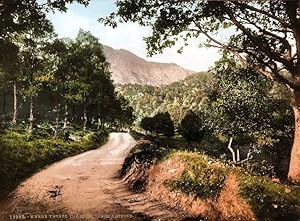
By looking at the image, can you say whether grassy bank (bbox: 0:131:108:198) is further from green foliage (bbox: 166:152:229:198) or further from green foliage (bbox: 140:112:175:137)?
green foliage (bbox: 140:112:175:137)

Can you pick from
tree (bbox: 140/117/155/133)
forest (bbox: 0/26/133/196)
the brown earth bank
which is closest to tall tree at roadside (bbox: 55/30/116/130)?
forest (bbox: 0/26/133/196)

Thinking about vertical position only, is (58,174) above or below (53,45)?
below

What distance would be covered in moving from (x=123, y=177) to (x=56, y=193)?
17.0 feet

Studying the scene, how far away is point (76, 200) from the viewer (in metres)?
15.5

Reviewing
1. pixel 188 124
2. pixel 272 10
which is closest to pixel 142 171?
pixel 272 10

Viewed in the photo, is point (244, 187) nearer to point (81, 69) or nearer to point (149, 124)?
point (81, 69)

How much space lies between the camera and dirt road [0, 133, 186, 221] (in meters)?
13.2

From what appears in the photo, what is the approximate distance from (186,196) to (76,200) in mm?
5048

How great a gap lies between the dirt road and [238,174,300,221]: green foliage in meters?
3.22

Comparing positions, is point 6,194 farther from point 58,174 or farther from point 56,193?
point 58,174

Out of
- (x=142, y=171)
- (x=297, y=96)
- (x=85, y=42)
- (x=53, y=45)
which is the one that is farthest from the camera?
(x=85, y=42)

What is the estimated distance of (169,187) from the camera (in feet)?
49.6

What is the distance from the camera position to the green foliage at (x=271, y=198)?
33.0ft

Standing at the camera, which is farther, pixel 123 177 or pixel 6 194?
pixel 123 177
